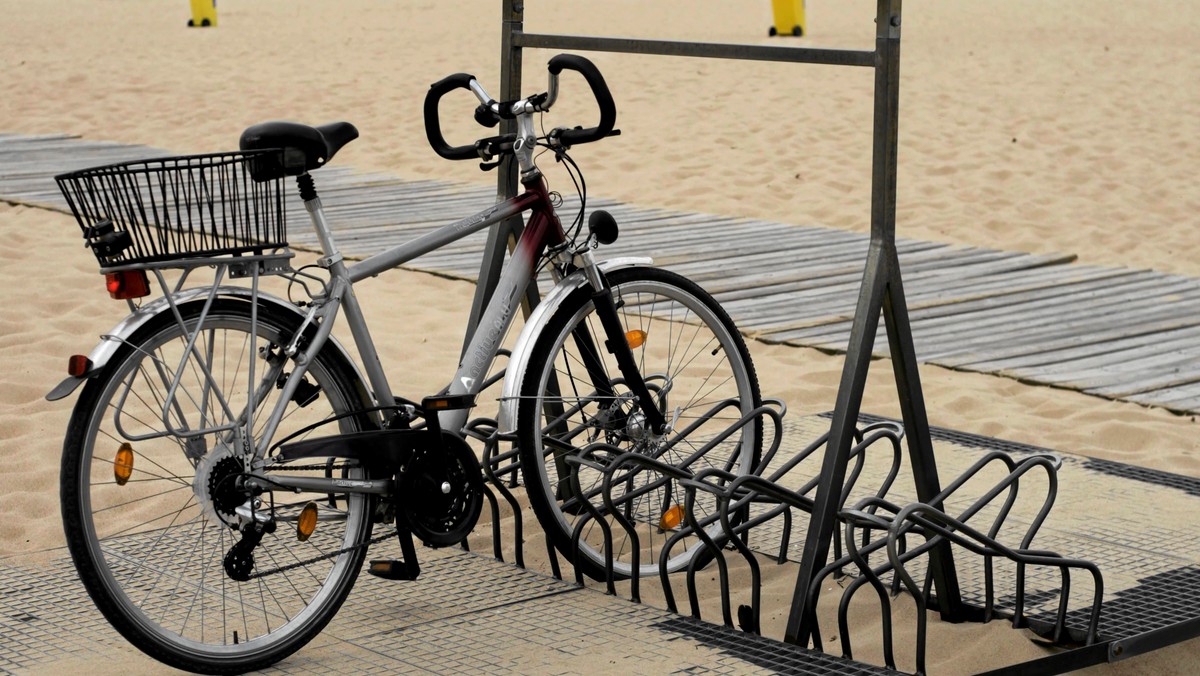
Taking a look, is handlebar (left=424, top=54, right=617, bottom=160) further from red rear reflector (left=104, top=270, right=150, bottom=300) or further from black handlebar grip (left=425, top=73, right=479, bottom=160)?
red rear reflector (left=104, top=270, right=150, bottom=300)

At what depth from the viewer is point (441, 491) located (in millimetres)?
3100

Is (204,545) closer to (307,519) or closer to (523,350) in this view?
(307,519)

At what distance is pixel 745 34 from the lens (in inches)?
749

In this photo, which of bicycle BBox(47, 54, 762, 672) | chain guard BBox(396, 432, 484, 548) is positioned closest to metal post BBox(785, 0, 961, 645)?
bicycle BBox(47, 54, 762, 672)

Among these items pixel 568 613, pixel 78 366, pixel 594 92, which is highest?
pixel 594 92

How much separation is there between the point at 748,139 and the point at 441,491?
827 centimetres

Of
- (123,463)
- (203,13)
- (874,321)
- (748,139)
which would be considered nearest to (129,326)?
(123,463)

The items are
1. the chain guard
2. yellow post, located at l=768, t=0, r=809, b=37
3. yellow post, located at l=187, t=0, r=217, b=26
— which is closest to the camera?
the chain guard

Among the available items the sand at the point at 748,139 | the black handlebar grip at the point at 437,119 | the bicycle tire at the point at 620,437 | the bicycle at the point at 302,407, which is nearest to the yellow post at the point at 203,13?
the sand at the point at 748,139

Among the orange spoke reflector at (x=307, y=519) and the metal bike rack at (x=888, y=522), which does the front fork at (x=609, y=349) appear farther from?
the orange spoke reflector at (x=307, y=519)

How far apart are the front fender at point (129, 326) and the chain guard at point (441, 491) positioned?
43 centimetres

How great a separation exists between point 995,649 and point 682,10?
2045 cm

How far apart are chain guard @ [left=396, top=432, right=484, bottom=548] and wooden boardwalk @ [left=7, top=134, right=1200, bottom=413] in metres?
2.72

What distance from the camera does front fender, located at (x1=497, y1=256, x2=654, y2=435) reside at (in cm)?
313
